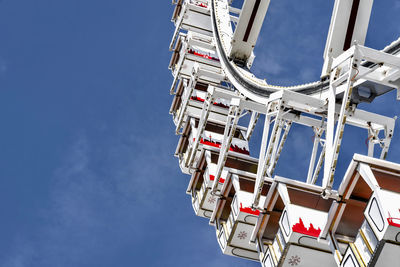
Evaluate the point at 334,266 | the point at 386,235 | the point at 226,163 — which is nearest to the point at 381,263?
the point at 386,235

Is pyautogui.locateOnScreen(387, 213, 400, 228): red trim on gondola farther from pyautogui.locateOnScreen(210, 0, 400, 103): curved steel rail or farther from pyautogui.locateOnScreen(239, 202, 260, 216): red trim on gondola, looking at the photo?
pyautogui.locateOnScreen(239, 202, 260, 216): red trim on gondola

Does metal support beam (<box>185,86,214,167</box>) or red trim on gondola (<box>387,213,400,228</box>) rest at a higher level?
red trim on gondola (<box>387,213,400,228</box>)

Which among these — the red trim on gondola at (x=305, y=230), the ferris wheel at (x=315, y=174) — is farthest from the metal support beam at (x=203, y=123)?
the red trim on gondola at (x=305, y=230)

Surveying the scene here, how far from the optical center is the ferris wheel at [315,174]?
54.2ft

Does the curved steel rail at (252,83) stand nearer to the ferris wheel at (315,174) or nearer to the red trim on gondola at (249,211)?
the ferris wheel at (315,174)

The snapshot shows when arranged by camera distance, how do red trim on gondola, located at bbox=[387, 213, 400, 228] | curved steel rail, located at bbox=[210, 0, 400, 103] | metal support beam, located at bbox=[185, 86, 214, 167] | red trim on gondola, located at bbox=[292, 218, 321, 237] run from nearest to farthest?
red trim on gondola, located at bbox=[387, 213, 400, 228], red trim on gondola, located at bbox=[292, 218, 321, 237], curved steel rail, located at bbox=[210, 0, 400, 103], metal support beam, located at bbox=[185, 86, 214, 167]

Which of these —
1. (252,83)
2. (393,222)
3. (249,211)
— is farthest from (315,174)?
(393,222)

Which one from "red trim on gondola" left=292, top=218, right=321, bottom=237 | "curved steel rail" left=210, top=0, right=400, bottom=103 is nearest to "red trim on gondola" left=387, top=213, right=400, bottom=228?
"red trim on gondola" left=292, top=218, right=321, bottom=237

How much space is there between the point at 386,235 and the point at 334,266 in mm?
5103

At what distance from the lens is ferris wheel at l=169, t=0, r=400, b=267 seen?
1653 centimetres

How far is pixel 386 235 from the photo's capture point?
48.4ft

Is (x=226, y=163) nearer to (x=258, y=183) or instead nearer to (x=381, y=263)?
(x=258, y=183)

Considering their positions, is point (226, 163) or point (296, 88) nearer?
point (296, 88)

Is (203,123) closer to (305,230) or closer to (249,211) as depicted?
(249,211)
